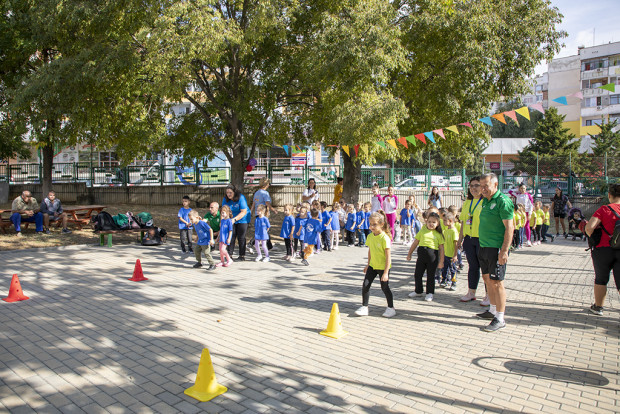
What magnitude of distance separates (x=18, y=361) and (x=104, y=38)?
11.2 meters

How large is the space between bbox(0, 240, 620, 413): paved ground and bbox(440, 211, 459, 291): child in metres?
0.38

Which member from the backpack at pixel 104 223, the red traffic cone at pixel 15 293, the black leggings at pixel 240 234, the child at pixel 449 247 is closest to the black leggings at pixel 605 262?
the child at pixel 449 247

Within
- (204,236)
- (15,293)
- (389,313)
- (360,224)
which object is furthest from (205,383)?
(360,224)

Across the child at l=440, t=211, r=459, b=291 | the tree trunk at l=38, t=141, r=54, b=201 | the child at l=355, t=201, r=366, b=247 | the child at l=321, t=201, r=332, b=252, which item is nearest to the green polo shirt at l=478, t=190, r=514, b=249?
the child at l=440, t=211, r=459, b=291

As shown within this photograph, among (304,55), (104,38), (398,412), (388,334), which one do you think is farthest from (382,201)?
(398,412)

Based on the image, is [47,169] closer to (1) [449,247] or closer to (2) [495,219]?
(1) [449,247]

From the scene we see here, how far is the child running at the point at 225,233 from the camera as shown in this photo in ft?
32.1

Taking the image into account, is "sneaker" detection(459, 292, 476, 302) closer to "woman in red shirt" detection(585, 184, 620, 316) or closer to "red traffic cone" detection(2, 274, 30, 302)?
"woman in red shirt" detection(585, 184, 620, 316)

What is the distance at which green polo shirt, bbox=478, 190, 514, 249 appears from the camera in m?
5.54

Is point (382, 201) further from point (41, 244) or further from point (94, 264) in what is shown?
point (41, 244)

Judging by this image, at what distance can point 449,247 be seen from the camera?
7.92m

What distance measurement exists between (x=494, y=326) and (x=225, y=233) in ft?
19.6

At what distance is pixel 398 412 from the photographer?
3715 millimetres

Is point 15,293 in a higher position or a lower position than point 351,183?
lower
